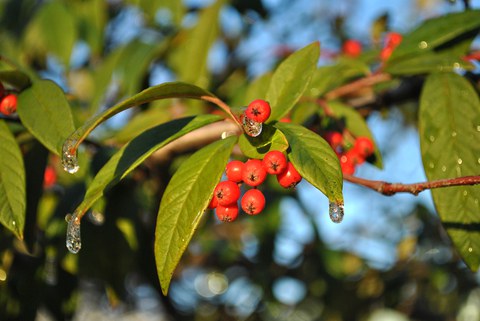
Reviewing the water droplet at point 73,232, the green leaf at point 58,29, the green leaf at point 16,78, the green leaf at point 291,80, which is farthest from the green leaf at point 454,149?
the green leaf at point 58,29

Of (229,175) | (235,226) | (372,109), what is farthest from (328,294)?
(229,175)

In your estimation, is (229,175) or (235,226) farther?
(235,226)

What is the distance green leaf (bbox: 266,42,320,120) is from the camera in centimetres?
91

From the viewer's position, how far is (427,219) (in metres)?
2.64

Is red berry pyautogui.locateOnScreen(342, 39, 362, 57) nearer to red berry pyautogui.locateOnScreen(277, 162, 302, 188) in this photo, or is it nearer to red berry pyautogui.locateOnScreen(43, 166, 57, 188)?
red berry pyautogui.locateOnScreen(43, 166, 57, 188)

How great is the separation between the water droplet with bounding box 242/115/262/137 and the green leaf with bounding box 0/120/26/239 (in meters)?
0.35

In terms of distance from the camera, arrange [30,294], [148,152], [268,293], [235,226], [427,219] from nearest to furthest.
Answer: [148,152], [30,294], [268,293], [427,219], [235,226]

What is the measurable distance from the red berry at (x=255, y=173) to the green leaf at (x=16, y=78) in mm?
429

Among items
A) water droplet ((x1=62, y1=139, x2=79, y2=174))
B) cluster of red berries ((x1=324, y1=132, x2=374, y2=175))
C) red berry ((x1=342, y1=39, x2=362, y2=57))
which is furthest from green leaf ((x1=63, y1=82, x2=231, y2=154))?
red berry ((x1=342, y1=39, x2=362, y2=57))

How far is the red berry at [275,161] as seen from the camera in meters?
0.77

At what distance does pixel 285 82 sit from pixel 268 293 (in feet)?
4.88

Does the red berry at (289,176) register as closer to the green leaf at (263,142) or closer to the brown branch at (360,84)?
the green leaf at (263,142)

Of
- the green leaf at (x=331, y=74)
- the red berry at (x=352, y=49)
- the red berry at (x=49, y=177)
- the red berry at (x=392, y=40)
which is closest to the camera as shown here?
the green leaf at (x=331, y=74)

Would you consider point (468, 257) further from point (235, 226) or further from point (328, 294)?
point (235, 226)
